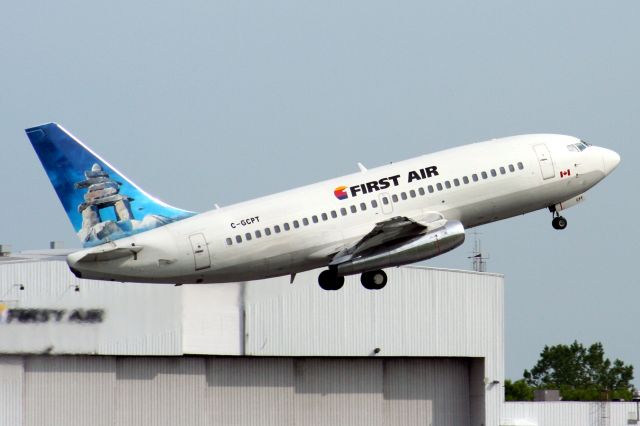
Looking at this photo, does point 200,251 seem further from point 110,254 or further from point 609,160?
point 609,160

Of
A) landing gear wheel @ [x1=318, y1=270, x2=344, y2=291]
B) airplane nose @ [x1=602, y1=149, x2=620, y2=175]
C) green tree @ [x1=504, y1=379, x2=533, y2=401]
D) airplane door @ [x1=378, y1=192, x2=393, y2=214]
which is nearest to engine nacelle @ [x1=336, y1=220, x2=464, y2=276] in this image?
airplane door @ [x1=378, y1=192, x2=393, y2=214]

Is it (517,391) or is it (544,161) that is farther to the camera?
(517,391)

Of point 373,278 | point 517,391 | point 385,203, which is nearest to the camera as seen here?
point 385,203

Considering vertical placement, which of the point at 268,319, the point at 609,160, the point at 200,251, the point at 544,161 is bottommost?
the point at 268,319

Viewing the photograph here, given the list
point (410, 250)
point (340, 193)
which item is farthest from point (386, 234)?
point (340, 193)

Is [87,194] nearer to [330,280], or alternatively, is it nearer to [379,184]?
[330,280]

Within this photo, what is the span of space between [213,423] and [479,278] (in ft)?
71.0

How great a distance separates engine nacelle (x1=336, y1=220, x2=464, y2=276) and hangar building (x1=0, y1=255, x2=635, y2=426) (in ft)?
46.9

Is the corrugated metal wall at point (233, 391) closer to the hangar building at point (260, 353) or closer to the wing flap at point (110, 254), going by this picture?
the hangar building at point (260, 353)

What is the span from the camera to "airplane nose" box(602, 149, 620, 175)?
259 ft

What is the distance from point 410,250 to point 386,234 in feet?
4.34

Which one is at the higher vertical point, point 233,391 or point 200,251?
point 200,251

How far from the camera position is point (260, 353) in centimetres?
9931

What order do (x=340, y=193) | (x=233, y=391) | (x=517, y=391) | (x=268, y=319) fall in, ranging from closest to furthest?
(x=340, y=193) → (x=268, y=319) → (x=233, y=391) → (x=517, y=391)
